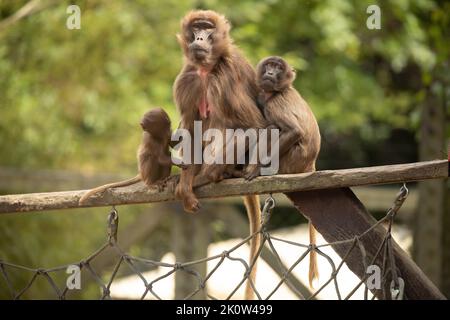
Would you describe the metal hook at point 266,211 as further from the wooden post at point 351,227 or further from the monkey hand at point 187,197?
the monkey hand at point 187,197

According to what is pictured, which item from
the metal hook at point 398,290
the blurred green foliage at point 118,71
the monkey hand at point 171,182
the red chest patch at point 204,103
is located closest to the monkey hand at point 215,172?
the monkey hand at point 171,182

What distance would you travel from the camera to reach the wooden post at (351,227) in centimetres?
271

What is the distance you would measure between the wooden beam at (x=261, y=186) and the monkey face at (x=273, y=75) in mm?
635

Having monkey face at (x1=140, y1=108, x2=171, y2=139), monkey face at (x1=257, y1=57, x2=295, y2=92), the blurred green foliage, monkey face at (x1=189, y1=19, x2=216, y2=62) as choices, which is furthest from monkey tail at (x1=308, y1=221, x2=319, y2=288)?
the blurred green foliage

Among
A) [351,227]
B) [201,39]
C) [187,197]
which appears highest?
[201,39]

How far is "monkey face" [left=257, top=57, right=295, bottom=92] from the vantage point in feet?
12.0

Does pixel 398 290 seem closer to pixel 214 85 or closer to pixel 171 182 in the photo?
pixel 171 182

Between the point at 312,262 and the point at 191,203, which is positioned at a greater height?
the point at 191,203

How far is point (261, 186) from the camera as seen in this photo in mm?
3035

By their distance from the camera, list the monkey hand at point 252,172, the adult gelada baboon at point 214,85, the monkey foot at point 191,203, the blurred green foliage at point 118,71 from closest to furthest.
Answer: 1. the monkey hand at point 252,172
2. the monkey foot at point 191,203
3. the adult gelada baboon at point 214,85
4. the blurred green foliage at point 118,71

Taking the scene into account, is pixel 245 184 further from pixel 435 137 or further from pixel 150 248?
pixel 150 248

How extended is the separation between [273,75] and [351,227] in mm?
1074

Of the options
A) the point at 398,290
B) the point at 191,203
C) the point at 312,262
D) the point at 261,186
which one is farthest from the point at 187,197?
the point at 398,290

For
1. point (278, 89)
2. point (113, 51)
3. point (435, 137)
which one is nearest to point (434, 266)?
point (435, 137)
